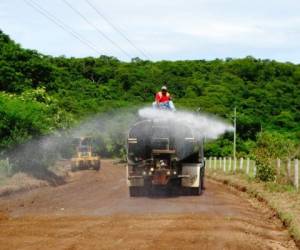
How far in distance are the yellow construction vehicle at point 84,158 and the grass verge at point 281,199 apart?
1810cm

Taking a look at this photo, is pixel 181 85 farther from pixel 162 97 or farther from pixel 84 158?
pixel 162 97

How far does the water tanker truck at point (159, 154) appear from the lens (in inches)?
961

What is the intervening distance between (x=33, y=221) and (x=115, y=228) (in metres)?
2.86

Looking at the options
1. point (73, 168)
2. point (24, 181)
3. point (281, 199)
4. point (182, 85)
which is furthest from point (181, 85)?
point (281, 199)

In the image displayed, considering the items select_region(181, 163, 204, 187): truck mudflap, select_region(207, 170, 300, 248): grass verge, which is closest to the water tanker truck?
select_region(181, 163, 204, 187): truck mudflap

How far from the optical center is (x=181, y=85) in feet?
309

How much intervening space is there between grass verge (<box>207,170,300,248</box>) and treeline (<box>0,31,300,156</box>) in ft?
120

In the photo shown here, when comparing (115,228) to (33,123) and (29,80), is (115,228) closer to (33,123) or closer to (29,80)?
(33,123)

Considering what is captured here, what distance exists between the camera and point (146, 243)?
12188mm

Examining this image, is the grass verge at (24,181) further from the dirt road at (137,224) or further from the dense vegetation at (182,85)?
the dense vegetation at (182,85)

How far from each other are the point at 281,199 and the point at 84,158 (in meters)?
29.1

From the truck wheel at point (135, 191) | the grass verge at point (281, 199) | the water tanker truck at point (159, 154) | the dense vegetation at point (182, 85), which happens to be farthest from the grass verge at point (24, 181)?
the dense vegetation at point (182, 85)

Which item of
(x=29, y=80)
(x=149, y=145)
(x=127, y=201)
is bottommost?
(x=127, y=201)

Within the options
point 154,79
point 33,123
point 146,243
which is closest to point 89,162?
point 33,123
